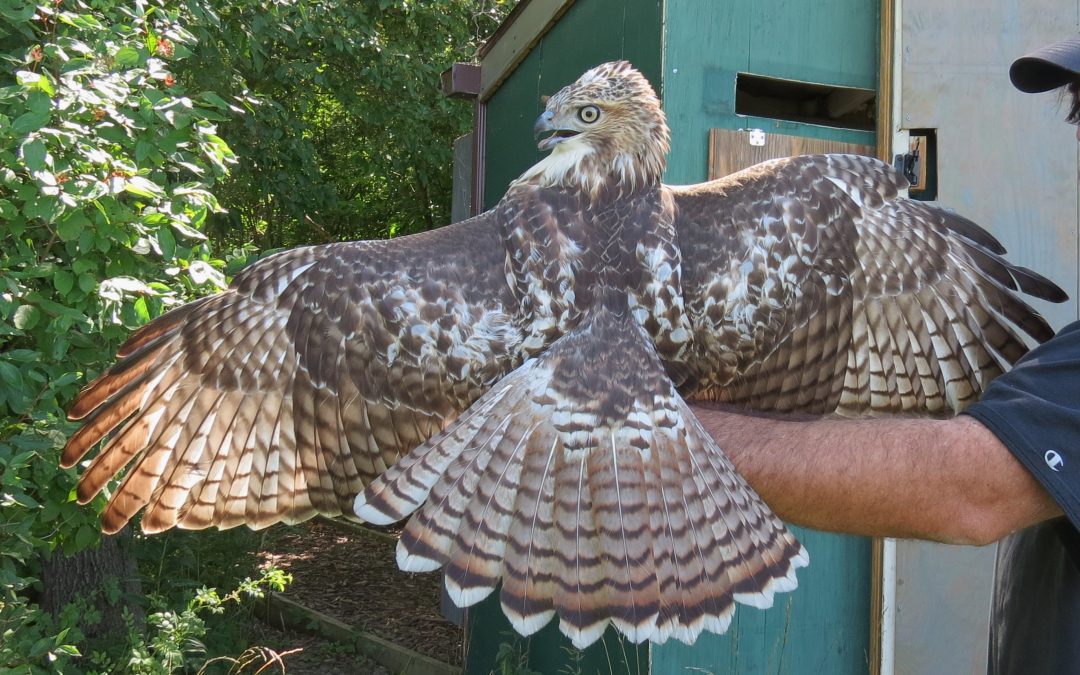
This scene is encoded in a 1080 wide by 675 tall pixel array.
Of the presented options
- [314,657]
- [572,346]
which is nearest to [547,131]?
[572,346]

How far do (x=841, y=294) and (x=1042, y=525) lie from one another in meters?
0.91

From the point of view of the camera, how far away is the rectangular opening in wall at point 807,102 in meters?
4.36

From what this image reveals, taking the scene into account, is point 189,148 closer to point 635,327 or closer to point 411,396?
point 411,396

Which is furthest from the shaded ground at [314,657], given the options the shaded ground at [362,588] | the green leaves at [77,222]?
the green leaves at [77,222]

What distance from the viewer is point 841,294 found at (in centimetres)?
272

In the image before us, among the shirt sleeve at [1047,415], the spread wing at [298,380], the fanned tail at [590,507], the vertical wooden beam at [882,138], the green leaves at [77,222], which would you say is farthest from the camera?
the vertical wooden beam at [882,138]

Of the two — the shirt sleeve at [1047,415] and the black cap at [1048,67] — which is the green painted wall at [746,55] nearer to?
the black cap at [1048,67]

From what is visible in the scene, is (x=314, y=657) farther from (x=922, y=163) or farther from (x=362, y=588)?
(x=922, y=163)

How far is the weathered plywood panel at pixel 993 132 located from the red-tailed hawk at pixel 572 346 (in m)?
1.50

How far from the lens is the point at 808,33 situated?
419 centimetres

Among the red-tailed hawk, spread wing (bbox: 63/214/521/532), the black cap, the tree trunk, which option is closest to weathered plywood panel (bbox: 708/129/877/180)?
the red-tailed hawk

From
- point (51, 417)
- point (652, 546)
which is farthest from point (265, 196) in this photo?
point (652, 546)

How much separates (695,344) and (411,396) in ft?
2.65

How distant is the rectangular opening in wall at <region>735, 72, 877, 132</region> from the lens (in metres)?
4.36
